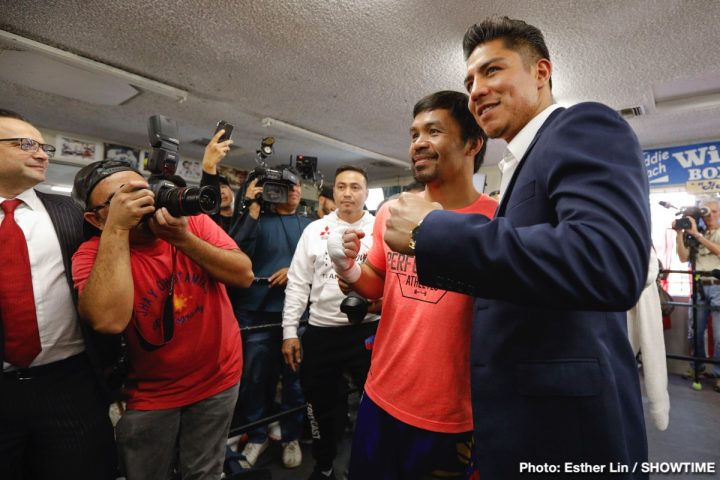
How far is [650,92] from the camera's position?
11.6ft

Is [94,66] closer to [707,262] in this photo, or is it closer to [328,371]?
[328,371]

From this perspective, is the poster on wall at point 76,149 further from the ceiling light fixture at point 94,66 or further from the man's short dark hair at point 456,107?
the man's short dark hair at point 456,107

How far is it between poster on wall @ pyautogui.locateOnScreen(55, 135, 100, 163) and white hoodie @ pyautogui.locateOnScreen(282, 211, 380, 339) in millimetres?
5195

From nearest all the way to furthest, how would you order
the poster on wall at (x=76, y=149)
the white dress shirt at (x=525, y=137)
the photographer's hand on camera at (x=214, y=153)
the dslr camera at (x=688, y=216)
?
the white dress shirt at (x=525, y=137) < the photographer's hand on camera at (x=214, y=153) < the dslr camera at (x=688, y=216) < the poster on wall at (x=76, y=149)

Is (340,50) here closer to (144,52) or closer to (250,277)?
(144,52)

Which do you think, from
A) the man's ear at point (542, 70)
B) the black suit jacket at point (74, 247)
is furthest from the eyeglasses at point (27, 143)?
the man's ear at point (542, 70)

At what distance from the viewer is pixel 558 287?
1.74ft

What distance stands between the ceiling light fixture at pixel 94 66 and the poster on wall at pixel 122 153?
8.51 ft

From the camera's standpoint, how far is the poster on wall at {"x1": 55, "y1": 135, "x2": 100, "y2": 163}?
521cm

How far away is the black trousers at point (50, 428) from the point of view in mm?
1139

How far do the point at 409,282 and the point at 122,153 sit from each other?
6.52m

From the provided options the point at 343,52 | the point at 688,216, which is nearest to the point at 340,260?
the point at 343,52

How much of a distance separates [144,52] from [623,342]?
3945 mm

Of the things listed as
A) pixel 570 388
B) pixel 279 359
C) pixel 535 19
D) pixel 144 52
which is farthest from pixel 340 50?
pixel 570 388
